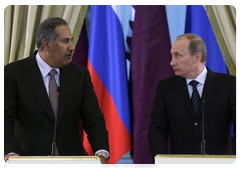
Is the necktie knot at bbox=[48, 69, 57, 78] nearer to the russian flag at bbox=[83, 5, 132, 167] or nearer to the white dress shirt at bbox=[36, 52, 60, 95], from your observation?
the white dress shirt at bbox=[36, 52, 60, 95]

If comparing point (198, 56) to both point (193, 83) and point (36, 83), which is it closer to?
point (193, 83)

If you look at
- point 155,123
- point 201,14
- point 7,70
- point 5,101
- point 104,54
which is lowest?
point 155,123

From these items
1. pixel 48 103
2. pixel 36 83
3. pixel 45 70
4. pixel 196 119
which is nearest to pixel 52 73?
pixel 45 70

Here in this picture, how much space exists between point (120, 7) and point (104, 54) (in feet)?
2.22

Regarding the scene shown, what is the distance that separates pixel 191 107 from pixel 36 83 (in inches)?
49.6

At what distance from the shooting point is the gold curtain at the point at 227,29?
3500 millimetres

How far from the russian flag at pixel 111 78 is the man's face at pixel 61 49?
86 centimetres

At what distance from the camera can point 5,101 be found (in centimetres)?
257

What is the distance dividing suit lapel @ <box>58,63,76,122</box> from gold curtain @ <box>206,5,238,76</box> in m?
1.59

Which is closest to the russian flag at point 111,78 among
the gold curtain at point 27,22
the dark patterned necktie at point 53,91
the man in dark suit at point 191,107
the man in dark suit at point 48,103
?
the gold curtain at point 27,22

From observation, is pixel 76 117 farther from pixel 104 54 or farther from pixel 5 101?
pixel 104 54

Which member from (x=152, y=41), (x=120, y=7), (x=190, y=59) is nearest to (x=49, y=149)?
(x=190, y=59)

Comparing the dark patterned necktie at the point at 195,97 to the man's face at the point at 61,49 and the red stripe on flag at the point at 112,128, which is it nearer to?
the red stripe on flag at the point at 112,128

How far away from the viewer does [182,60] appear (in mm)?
3051
